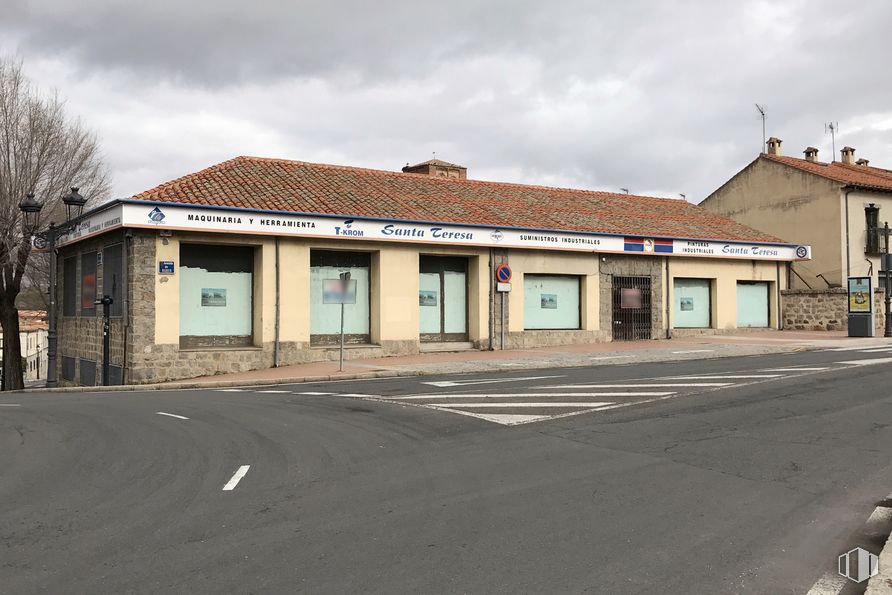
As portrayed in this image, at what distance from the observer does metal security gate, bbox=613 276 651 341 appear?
88.2 feet

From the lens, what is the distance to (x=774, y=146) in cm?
4206

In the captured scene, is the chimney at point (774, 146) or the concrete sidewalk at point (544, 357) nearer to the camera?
the concrete sidewalk at point (544, 357)

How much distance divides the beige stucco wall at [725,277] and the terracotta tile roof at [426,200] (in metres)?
1.11

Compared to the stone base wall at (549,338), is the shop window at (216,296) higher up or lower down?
higher up

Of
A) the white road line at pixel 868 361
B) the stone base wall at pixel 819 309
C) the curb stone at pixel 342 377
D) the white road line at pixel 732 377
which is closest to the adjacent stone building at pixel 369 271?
the stone base wall at pixel 819 309

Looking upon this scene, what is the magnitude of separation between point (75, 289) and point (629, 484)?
2276 cm

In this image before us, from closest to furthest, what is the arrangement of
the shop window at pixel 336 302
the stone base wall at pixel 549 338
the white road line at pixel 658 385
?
the white road line at pixel 658 385, the shop window at pixel 336 302, the stone base wall at pixel 549 338

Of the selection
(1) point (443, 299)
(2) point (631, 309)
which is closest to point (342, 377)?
(1) point (443, 299)

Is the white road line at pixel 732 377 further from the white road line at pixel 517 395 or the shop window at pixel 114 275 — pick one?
the shop window at pixel 114 275

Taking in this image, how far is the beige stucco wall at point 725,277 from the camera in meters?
28.5

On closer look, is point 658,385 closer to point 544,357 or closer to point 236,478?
point 544,357

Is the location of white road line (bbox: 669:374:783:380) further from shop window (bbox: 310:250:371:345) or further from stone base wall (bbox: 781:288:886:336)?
stone base wall (bbox: 781:288:886:336)

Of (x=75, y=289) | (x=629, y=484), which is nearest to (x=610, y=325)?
(x=75, y=289)

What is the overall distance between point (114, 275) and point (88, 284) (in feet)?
10.6
